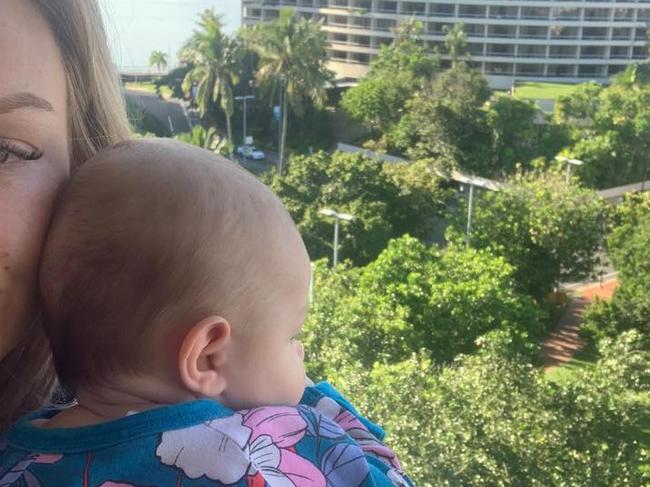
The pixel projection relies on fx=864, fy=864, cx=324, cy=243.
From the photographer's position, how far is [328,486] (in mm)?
660

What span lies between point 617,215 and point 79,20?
38.2 ft

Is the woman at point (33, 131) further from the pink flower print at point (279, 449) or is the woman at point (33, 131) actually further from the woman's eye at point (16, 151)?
the pink flower print at point (279, 449)

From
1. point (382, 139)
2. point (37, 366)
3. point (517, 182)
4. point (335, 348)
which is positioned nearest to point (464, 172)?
point (382, 139)

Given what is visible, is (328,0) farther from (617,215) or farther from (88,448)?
(88,448)

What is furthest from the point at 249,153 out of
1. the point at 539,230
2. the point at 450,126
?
the point at 539,230

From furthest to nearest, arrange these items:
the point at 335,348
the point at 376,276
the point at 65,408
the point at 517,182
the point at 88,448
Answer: the point at 517,182 < the point at 376,276 < the point at 335,348 < the point at 65,408 < the point at 88,448

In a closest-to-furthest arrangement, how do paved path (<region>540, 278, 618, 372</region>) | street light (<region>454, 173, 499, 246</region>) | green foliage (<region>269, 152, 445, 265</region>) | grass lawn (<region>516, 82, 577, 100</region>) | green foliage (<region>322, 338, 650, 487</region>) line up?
1. green foliage (<region>322, 338, 650, 487</region>)
2. paved path (<region>540, 278, 618, 372</region>)
3. street light (<region>454, 173, 499, 246</region>)
4. green foliage (<region>269, 152, 445, 265</region>)
5. grass lawn (<region>516, 82, 577, 100</region>)

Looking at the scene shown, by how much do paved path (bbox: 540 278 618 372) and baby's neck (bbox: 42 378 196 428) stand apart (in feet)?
29.6

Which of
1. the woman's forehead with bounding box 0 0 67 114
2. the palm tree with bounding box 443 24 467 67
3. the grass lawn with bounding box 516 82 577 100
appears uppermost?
the woman's forehead with bounding box 0 0 67 114

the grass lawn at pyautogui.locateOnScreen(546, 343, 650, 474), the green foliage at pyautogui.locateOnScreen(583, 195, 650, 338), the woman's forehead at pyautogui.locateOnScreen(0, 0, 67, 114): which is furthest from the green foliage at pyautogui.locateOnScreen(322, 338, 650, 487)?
the green foliage at pyautogui.locateOnScreen(583, 195, 650, 338)

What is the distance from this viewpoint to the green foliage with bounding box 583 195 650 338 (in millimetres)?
9602

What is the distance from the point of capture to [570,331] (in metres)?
10.9

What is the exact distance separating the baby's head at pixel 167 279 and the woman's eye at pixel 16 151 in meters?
0.04

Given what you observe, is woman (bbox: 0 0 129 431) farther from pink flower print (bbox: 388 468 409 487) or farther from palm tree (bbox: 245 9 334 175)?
palm tree (bbox: 245 9 334 175)
